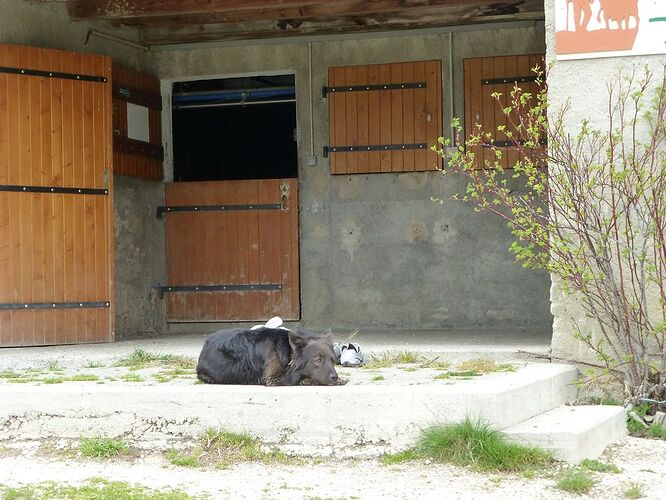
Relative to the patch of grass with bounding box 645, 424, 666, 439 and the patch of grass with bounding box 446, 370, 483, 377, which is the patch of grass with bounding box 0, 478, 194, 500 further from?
the patch of grass with bounding box 645, 424, 666, 439

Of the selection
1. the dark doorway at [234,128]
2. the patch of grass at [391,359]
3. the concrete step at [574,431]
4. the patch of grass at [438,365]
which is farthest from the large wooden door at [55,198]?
the concrete step at [574,431]

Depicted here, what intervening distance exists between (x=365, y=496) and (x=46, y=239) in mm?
4926

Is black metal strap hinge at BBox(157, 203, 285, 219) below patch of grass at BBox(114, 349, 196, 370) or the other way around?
the other way around

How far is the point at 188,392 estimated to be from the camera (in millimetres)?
5266

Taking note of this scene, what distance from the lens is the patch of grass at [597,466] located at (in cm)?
479

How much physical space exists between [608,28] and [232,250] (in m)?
4.73

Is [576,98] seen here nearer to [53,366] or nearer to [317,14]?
[317,14]

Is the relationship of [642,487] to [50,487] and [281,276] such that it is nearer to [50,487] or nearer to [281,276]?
[50,487]

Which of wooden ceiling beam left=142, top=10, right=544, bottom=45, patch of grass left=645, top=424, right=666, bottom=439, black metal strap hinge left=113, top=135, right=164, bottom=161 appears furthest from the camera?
black metal strap hinge left=113, top=135, right=164, bottom=161

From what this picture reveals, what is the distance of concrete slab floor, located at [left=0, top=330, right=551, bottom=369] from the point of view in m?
7.04

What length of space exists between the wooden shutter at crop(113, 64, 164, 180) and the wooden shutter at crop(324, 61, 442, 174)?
173cm

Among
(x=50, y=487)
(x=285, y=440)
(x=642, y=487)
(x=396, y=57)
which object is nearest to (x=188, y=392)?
(x=285, y=440)

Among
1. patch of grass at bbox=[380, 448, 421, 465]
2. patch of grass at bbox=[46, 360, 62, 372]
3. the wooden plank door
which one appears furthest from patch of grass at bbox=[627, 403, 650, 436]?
the wooden plank door

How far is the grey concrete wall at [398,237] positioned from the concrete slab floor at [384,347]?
1.41ft
